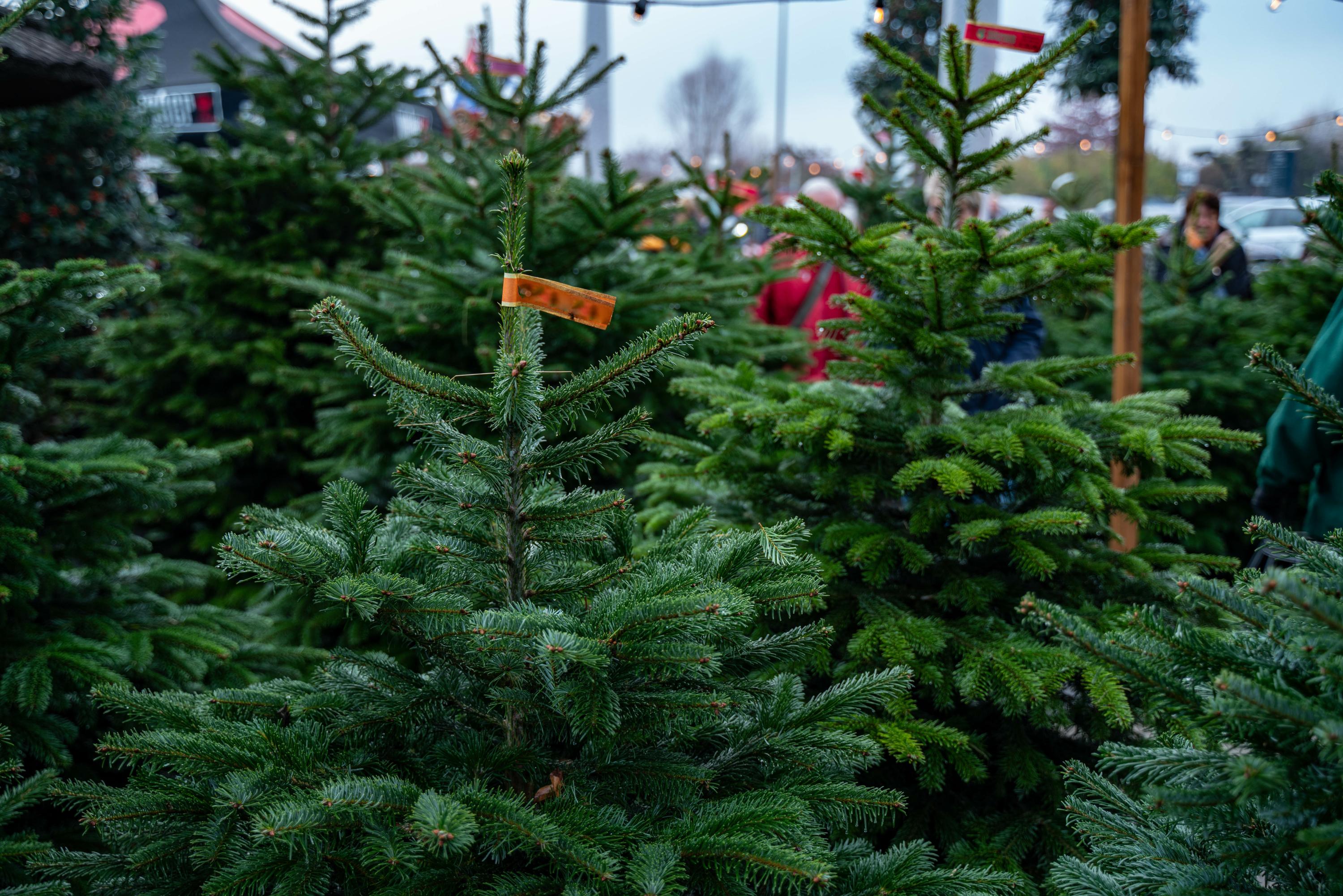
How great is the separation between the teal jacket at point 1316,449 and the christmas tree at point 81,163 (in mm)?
7892

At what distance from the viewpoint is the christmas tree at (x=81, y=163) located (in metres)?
7.14

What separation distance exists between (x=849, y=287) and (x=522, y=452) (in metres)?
4.11

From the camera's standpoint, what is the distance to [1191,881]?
4.28ft

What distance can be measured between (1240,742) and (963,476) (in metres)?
1.00

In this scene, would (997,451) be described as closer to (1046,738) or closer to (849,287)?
(1046,738)

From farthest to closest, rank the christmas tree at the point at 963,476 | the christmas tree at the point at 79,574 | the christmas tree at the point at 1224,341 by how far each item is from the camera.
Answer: the christmas tree at the point at 1224,341 → the christmas tree at the point at 79,574 → the christmas tree at the point at 963,476

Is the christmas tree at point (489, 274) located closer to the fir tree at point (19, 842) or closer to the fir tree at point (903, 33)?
the fir tree at point (19, 842)

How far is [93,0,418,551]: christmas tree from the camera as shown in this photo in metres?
4.71

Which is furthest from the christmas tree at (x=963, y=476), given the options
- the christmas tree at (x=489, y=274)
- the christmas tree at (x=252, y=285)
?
the christmas tree at (x=252, y=285)

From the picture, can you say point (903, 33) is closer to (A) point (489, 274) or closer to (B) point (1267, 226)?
(A) point (489, 274)

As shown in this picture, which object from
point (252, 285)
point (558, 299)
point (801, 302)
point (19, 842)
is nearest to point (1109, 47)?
point (801, 302)

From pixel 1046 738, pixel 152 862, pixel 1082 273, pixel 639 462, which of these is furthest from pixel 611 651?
pixel 639 462

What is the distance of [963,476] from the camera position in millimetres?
2139

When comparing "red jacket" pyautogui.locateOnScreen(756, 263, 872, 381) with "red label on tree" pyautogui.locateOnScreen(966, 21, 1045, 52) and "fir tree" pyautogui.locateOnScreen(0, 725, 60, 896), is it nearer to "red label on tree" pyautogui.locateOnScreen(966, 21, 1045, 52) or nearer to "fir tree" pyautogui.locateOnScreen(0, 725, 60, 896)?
"red label on tree" pyautogui.locateOnScreen(966, 21, 1045, 52)
